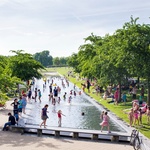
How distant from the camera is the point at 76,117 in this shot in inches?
994

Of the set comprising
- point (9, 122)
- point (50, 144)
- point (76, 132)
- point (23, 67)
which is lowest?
point (50, 144)

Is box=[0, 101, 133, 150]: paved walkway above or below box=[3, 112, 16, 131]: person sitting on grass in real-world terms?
below

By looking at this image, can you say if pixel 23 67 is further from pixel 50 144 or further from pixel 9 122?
pixel 50 144

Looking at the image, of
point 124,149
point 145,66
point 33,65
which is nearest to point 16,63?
point 33,65

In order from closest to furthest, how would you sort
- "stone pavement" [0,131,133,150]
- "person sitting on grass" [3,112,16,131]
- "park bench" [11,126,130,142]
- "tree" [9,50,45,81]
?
1. "stone pavement" [0,131,133,150]
2. "park bench" [11,126,130,142]
3. "person sitting on grass" [3,112,16,131]
4. "tree" [9,50,45,81]

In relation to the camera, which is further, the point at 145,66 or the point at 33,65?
the point at 33,65

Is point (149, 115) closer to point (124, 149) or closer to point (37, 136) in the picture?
point (124, 149)

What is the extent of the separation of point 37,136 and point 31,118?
249 inches

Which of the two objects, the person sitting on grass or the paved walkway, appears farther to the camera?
the person sitting on grass

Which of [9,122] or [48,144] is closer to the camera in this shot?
[48,144]

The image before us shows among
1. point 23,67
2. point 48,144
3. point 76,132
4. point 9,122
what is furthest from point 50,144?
point 23,67

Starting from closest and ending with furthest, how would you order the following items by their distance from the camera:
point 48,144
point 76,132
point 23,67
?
point 48,144
point 76,132
point 23,67

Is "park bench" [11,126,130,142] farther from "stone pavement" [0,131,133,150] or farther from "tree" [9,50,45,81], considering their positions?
"tree" [9,50,45,81]

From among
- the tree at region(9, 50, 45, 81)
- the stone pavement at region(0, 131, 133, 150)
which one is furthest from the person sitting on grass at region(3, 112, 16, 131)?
the tree at region(9, 50, 45, 81)
